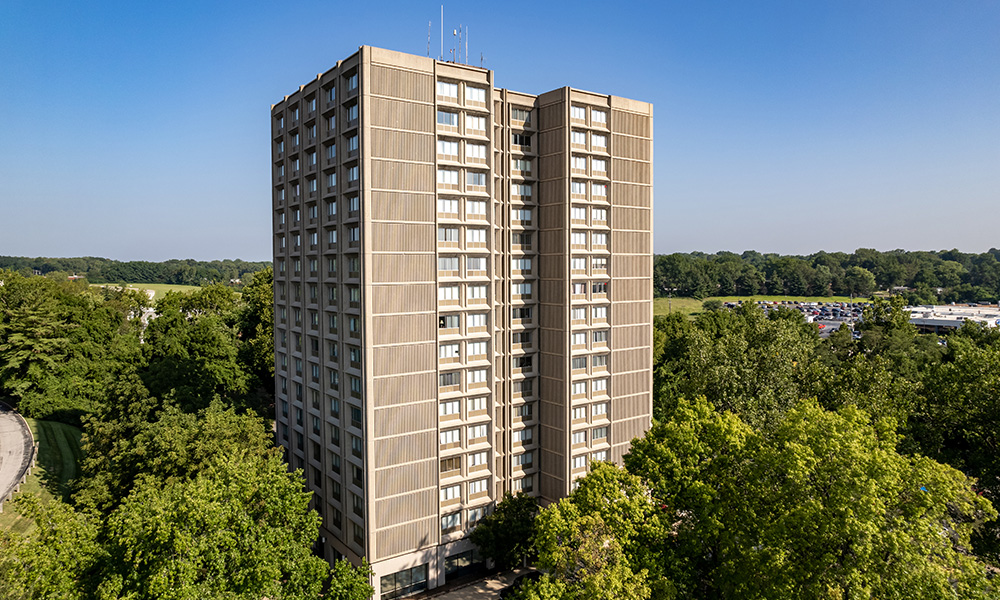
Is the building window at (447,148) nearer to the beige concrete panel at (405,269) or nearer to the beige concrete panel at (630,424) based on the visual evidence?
the beige concrete panel at (405,269)

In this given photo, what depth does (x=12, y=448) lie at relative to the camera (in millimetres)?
57812

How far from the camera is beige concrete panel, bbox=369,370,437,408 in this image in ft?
119

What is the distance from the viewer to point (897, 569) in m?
22.6

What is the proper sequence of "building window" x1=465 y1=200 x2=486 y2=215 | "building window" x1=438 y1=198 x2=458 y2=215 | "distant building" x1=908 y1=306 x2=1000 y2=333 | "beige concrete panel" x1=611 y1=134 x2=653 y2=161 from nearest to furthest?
1. "building window" x1=438 y1=198 x2=458 y2=215
2. "building window" x1=465 y1=200 x2=486 y2=215
3. "beige concrete panel" x1=611 y1=134 x2=653 y2=161
4. "distant building" x1=908 y1=306 x2=1000 y2=333

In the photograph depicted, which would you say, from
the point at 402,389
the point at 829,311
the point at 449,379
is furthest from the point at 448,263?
the point at 829,311

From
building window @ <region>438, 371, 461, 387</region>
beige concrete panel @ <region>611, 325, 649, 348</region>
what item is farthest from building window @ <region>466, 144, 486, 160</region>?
beige concrete panel @ <region>611, 325, 649, 348</region>

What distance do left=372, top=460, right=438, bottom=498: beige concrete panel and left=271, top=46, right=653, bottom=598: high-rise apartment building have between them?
14cm

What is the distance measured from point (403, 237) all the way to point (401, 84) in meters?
10.4

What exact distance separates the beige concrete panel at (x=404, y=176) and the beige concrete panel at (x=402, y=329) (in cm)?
885

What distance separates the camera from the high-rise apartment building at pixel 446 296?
3638 cm

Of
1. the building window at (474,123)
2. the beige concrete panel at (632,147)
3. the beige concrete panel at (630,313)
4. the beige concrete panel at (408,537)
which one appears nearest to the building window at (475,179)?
the building window at (474,123)

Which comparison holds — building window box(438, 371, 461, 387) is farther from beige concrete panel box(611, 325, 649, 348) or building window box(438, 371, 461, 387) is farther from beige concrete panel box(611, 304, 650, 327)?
beige concrete panel box(611, 304, 650, 327)

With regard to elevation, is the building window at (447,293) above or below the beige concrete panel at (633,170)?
below

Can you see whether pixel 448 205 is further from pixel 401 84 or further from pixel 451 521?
pixel 451 521
